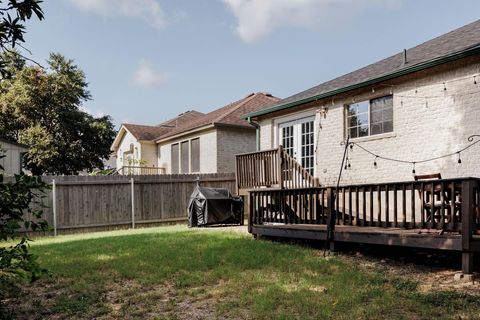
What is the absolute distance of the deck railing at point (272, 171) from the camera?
10.1 metres

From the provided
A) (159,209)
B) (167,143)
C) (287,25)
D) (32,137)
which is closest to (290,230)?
(159,209)

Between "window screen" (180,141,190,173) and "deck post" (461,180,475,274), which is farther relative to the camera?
"window screen" (180,141,190,173)

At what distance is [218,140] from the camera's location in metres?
18.4

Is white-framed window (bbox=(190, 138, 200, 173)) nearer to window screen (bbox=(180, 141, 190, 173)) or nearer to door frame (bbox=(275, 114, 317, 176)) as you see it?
window screen (bbox=(180, 141, 190, 173))

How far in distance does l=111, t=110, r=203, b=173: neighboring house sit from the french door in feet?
43.9

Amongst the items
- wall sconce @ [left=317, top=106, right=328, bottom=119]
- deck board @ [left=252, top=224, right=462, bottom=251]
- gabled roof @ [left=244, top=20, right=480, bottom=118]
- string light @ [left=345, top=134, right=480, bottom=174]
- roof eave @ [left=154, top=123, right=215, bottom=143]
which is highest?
gabled roof @ [left=244, top=20, right=480, bottom=118]

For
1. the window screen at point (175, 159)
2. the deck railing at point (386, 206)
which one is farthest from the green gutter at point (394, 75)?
the window screen at point (175, 159)

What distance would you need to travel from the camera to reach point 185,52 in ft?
58.6

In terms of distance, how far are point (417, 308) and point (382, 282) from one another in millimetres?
993

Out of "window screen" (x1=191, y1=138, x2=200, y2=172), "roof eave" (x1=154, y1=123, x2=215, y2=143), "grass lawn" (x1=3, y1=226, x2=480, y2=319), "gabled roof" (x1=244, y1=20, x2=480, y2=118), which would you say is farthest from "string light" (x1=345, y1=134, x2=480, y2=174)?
"window screen" (x1=191, y1=138, x2=200, y2=172)

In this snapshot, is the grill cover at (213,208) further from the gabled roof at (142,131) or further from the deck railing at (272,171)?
the gabled roof at (142,131)

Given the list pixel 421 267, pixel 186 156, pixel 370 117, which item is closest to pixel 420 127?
pixel 370 117

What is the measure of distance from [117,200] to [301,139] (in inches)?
281

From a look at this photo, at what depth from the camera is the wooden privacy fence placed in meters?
13.1
